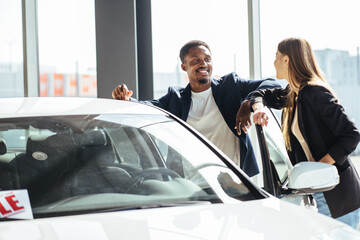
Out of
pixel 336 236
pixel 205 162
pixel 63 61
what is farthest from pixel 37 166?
pixel 63 61

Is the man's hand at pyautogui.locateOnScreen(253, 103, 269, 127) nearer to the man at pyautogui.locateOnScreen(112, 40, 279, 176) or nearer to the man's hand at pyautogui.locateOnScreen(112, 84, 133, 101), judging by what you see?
the man at pyautogui.locateOnScreen(112, 40, 279, 176)

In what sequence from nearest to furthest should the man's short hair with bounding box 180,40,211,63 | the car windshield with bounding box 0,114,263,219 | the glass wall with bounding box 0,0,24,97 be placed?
1. the car windshield with bounding box 0,114,263,219
2. the man's short hair with bounding box 180,40,211,63
3. the glass wall with bounding box 0,0,24,97

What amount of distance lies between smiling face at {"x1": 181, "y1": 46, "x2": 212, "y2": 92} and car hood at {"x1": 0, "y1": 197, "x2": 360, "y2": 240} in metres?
1.47

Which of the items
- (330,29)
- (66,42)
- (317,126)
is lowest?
(317,126)

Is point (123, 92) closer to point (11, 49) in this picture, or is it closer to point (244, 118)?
point (244, 118)

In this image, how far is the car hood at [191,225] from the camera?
131cm

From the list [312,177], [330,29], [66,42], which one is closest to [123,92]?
[312,177]

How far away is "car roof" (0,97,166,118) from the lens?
1.85m

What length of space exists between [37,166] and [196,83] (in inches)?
56.6

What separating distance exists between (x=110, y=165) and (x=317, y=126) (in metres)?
0.90

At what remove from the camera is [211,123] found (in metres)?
2.83

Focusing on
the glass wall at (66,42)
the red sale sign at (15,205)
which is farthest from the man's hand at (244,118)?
the glass wall at (66,42)

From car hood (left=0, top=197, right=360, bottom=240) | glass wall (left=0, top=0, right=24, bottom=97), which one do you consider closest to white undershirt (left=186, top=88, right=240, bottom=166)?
car hood (left=0, top=197, right=360, bottom=240)

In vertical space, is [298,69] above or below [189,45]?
below
